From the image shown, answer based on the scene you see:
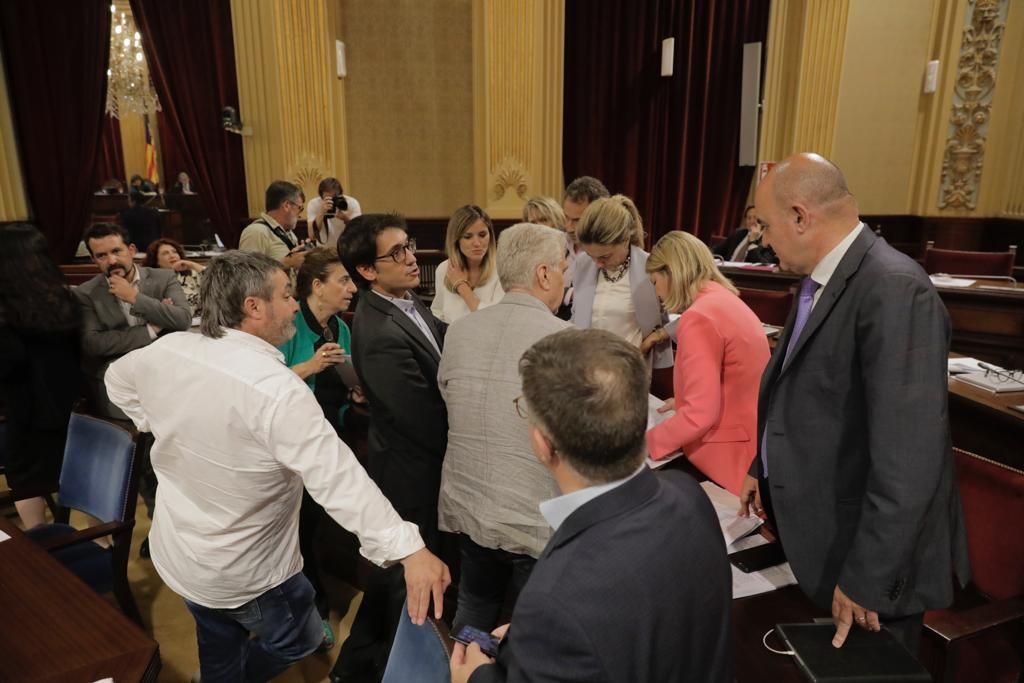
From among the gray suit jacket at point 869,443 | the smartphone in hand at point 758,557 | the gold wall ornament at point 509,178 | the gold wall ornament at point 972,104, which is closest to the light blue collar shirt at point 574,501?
the gray suit jacket at point 869,443

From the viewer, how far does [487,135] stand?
7.17 m

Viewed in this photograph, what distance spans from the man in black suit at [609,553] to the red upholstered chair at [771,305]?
11.1 ft

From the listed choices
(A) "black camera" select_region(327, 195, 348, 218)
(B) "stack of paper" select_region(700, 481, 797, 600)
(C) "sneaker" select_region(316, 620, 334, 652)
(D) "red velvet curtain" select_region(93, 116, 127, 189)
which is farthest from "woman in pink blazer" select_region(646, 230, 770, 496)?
(D) "red velvet curtain" select_region(93, 116, 127, 189)

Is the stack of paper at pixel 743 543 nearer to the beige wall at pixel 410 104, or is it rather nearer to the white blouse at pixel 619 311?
the white blouse at pixel 619 311

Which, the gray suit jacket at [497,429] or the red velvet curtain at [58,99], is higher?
the red velvet curtain at [58,99]

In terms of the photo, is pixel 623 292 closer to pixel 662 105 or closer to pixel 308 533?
pixel 308 533

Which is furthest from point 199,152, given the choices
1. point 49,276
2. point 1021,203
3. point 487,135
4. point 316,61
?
point 1021,203

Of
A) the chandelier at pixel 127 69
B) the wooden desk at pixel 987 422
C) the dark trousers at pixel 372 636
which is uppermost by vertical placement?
the chandelier at pixel 127 69

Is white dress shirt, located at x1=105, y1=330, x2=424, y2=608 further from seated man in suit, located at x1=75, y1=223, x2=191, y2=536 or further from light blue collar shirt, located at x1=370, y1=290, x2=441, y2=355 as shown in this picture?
seated man in suit, located at x1=75, y1=223, x2=191, y2=536

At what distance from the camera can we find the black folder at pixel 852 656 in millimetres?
1189

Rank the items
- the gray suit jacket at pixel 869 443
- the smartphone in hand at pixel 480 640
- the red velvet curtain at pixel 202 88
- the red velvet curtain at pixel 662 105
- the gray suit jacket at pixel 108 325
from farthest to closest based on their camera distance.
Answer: the red velvet curtain at pixel 662 105 → the red velvet curtain at pixel 202 88 → the gray suit jacket at pixel 108 325 → the gray suit jacket at pixel 869 443 → the smartphone in hand at pixel 480 640

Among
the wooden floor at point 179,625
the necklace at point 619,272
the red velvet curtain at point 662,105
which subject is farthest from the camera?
the red velvet curtain at point 662,105

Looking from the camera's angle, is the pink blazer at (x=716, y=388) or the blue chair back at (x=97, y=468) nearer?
the pink blazer at (x=716, y=388)

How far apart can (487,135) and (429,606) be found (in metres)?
6.40
